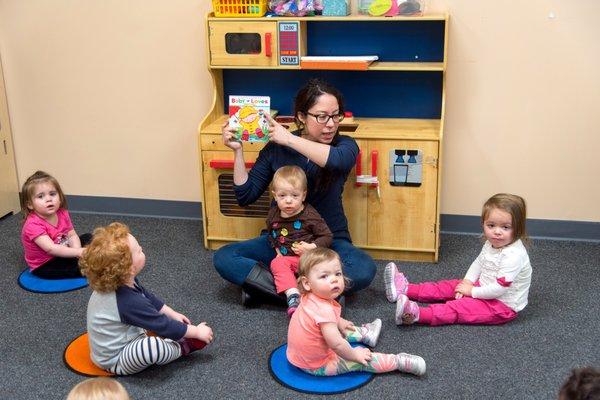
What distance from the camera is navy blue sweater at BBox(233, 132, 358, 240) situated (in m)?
3.28

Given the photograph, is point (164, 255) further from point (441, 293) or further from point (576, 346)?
point (576, 346)

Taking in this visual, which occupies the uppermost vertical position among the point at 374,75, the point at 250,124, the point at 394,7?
the point at 394,7

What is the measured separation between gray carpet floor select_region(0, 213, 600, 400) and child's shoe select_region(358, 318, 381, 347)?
50 mm

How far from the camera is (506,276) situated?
9.53 ft

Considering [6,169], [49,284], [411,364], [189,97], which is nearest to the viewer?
[411,364]

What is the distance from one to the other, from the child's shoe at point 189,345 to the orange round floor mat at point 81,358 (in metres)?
0.28

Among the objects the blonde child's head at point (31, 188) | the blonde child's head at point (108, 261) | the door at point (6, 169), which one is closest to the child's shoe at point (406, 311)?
the blonde child's head at point (108, 261)

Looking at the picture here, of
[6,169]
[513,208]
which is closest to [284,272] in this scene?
[513,208]

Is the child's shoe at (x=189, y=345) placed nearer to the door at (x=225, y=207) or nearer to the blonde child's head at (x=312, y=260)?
the blonde child's head at (x=312, y=260)

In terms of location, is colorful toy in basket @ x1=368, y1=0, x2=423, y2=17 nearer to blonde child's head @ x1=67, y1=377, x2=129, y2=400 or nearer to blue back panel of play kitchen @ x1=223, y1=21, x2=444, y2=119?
blue back panel of play kitchen @ x1=223, y1=21, x2=444, y2=119

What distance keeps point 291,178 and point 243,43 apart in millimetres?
961

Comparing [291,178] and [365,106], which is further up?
[365,106]

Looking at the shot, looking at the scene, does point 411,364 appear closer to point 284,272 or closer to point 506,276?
point 506,276

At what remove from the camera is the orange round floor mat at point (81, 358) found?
8.70 ft
